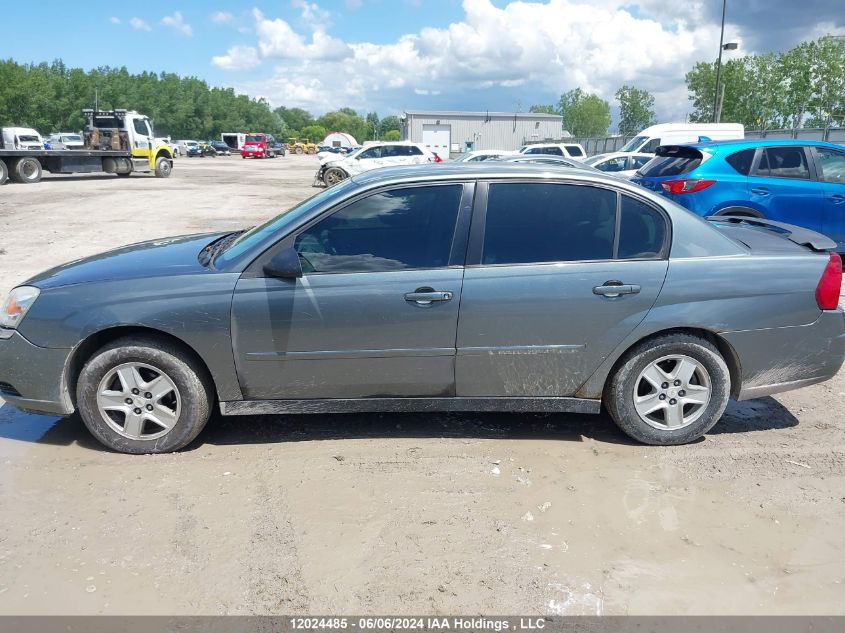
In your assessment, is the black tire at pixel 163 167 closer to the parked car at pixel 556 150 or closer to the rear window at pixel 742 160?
the parked car at pixel 556 150

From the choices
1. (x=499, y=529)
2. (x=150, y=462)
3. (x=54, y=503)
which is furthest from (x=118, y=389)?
(x=499, y=529)

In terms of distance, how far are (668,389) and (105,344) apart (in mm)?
3318

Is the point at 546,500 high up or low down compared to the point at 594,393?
down

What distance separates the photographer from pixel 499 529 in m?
3.26

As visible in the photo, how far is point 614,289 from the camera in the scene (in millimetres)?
3877

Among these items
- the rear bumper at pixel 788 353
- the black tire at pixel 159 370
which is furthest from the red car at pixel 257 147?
the rear bumper at pixel 788 353

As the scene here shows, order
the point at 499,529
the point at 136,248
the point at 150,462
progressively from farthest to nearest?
the point at 136,248
the point at 150,462
the point at 499,529

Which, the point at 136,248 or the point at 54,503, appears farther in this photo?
the point at 136,248

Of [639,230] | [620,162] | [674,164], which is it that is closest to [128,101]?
[620,162]

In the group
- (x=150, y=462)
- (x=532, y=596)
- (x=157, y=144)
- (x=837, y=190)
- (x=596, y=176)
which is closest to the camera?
(x=532, y=596)

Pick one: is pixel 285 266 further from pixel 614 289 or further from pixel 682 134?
pixel 682 134
